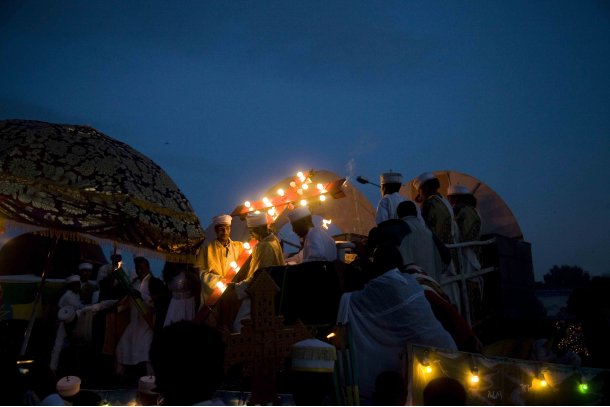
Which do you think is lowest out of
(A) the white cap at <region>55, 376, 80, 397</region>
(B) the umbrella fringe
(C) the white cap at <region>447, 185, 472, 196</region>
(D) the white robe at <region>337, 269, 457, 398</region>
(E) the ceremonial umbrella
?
(A) the white cap at <region>55, 376, 80, 397</region>

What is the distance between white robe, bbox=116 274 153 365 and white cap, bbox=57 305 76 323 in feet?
4.60

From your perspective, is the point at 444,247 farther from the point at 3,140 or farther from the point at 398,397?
the point at 3,140

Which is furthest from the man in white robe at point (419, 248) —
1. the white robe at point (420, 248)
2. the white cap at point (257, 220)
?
the white cap at point (257, 220)

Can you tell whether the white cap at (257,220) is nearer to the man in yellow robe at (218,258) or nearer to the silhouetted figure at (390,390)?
the man in yellow robe at (218,258)

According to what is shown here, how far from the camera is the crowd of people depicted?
258 cm

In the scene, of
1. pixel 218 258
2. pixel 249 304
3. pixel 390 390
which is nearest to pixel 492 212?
pixel 218 258

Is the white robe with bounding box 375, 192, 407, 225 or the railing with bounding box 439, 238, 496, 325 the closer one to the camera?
the railing with bounding box 439, 238, 496, 325

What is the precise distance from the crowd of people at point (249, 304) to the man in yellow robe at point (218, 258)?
0.06 feet

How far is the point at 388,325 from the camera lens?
4465 millimetres

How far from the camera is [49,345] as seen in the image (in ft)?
31.9

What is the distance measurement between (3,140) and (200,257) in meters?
4.24

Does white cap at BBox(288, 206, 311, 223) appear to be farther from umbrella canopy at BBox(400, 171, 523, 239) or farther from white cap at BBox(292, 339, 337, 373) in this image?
white cap at BBox(292, 339, 337, 373)

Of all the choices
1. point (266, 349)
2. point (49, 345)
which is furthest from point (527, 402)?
point (49, 345)

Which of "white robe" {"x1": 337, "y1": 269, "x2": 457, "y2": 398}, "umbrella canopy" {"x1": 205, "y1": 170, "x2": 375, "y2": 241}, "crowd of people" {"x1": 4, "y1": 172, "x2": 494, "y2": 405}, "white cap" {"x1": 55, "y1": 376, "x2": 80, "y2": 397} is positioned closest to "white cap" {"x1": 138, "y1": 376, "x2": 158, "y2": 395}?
"white cap" {"x1": 55, "y1": 376, "x2": 80, "y2": 397}
